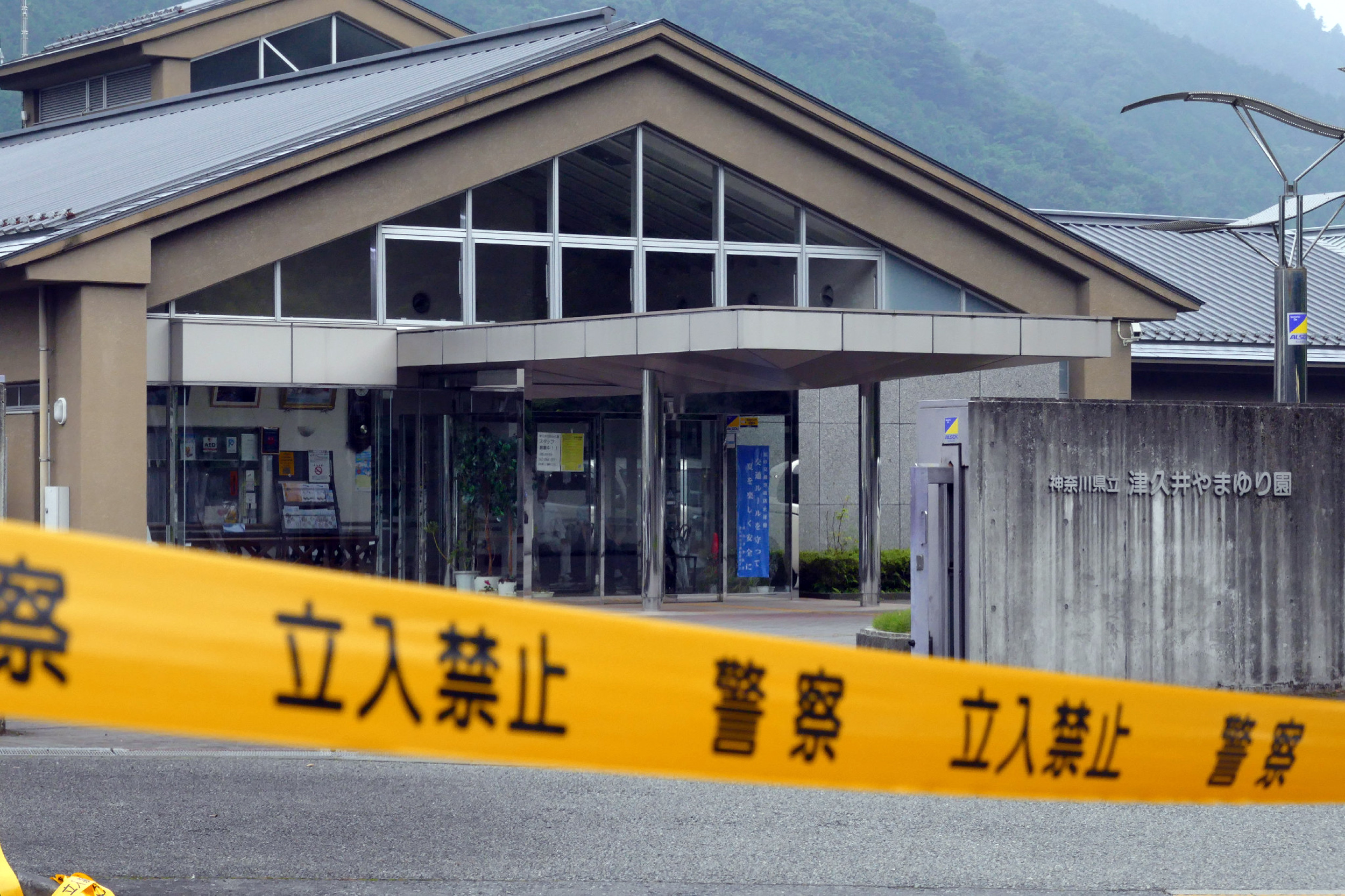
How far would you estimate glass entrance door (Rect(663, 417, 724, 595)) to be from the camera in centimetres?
2184

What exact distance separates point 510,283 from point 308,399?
3.16 m

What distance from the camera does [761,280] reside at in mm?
21734

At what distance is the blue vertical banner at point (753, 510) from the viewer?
22.1 meters

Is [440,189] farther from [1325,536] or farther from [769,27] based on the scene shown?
[769,27]

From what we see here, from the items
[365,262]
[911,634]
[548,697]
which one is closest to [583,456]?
[365,262]

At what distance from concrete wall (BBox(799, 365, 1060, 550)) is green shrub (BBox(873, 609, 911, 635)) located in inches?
291

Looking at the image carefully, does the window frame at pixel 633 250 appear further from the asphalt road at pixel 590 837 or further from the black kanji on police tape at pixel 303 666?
the black kanji on police tape at pixel 303 666

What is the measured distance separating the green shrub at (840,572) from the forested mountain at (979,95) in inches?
2410

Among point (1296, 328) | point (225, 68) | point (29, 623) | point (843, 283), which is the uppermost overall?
point (225, 68)

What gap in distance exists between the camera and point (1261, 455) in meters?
12.5

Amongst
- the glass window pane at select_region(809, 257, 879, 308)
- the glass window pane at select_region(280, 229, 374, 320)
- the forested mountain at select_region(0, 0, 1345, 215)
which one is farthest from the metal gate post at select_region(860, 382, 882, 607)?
the forested mountain at select_region(0, 0, 1345, 215)

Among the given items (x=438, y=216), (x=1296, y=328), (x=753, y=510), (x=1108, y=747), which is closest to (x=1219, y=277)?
(x=1296, y=328)

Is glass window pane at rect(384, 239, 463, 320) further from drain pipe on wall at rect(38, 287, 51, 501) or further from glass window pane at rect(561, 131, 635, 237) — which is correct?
drain pipe on wall at rect(38, 287, 51, 501)

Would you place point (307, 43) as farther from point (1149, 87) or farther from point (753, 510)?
point (1149, 87)
